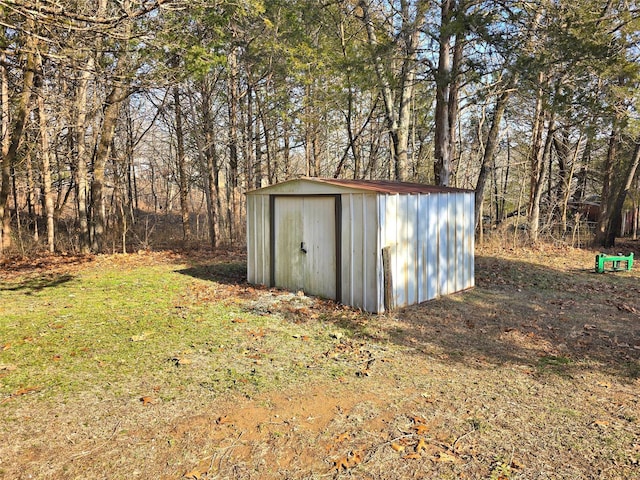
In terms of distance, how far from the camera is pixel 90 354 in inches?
201

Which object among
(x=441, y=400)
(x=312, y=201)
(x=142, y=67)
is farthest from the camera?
(x=142, y=67)

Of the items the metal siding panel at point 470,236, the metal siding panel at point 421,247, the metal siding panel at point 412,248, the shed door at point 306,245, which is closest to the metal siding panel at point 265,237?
the shed door at point 306,245

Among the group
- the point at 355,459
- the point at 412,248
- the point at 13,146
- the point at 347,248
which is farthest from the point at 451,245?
the point at 13,146

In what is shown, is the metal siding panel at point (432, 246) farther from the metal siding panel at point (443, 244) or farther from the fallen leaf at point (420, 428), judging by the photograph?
the fallen leaf at point (420, 428)

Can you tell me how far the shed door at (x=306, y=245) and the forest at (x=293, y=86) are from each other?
2.83m

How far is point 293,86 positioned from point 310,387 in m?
13.1

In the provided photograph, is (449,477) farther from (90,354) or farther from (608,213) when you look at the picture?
(608,213)

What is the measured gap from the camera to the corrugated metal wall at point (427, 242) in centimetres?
724

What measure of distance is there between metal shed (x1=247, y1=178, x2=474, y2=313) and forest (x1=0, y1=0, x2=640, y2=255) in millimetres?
2790

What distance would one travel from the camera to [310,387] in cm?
443

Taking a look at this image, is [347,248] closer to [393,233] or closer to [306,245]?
[393,233]

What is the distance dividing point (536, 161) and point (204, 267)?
1179 centimetres

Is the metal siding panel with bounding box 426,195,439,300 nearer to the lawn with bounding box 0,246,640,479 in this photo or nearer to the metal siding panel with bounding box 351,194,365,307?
the lawn with bounding box 0,246,640,479

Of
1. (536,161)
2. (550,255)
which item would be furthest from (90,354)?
(536,161)
